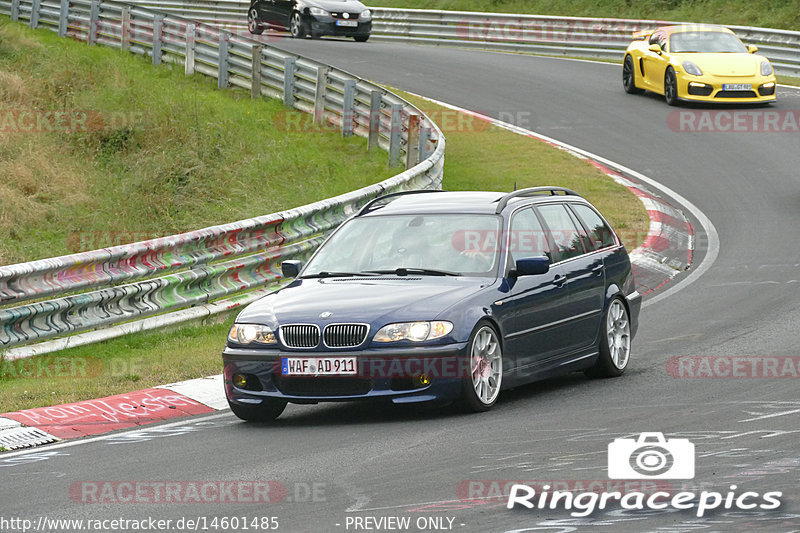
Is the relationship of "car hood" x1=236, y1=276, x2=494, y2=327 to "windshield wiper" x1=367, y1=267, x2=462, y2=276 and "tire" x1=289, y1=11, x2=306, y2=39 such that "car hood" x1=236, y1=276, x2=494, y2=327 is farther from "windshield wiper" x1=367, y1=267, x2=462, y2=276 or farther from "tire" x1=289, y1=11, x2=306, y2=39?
"tire" x1=289, y1=11, x2=306, y2=39

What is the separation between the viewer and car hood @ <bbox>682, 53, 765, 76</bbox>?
2666cm

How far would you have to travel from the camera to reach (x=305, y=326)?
30.0 ft

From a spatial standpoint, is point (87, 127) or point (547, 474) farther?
point (87, 127)

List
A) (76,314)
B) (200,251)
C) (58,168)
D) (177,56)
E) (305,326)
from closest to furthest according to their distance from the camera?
1. (305,326)
2. (76,314)
3. (200,251)
4. (58,168)
5. (177,56)

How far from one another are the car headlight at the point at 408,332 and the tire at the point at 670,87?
762 inches

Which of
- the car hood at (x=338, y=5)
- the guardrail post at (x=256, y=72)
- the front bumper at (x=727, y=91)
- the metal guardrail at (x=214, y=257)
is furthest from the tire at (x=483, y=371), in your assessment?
the car hood at (x=338, y=5)

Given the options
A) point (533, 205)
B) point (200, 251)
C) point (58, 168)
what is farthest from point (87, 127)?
point (533, 205)

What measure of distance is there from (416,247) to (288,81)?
1634 centimetres

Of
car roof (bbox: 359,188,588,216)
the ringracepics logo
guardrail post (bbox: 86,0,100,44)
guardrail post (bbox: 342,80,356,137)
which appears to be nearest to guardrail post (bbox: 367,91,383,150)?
guardrail post (bbox: 342,80,356,137)

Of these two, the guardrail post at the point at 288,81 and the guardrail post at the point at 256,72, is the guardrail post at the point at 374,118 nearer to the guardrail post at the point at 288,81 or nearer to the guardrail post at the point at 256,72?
the guardrail post at the point at 288,81

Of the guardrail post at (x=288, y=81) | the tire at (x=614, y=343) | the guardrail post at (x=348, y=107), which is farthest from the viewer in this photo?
the guardrail post at (x=288, y=81)

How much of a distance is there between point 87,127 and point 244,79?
13.3 feet

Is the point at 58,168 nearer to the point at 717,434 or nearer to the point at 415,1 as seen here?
the point at 717,434

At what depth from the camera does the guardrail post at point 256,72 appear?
26859 millimetres
